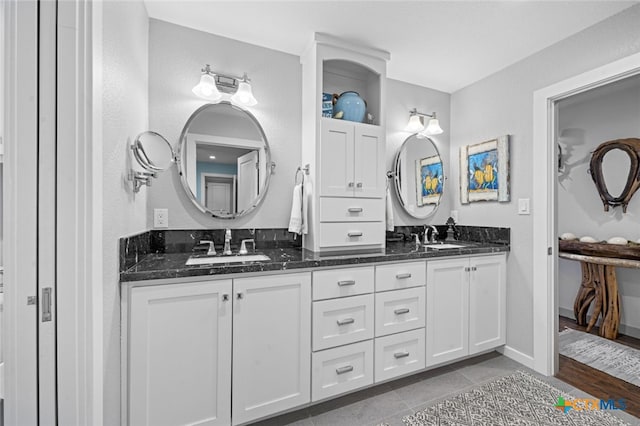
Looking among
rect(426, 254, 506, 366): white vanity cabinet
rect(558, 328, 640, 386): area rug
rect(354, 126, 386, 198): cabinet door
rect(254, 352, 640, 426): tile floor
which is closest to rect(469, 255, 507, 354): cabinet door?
rect(426, 254, 506, 366): white vanity cabinet

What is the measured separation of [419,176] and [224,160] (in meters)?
1.77

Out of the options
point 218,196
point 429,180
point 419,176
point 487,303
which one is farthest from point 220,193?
point 487,303

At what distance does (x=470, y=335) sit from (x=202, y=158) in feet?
7.67

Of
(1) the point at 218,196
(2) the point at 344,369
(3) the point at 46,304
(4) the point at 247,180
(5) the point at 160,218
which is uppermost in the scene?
(4) the point at 247,180

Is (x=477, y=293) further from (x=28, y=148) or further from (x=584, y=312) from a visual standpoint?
(x=28, y=148)

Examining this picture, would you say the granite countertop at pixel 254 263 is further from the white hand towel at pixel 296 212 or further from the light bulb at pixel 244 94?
the light bulb at pixel 244 94

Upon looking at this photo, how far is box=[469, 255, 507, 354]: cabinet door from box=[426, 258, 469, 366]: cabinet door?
7 cm

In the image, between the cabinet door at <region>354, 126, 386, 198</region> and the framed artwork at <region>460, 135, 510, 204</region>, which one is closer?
the cabinet door at <region>354, 126, 386, 198</region>

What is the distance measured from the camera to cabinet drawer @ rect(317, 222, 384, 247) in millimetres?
1905

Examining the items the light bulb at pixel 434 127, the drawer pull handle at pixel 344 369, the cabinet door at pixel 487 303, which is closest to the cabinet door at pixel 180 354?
the drawer pull handle at pixel 344 369

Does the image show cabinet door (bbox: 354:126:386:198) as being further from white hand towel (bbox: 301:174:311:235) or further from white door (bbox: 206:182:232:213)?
white door (bbox: 206:182:232:213)

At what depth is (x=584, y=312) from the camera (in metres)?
2.88

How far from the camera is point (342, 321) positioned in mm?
1641

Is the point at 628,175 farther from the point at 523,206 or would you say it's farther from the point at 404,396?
the point at 404,396
